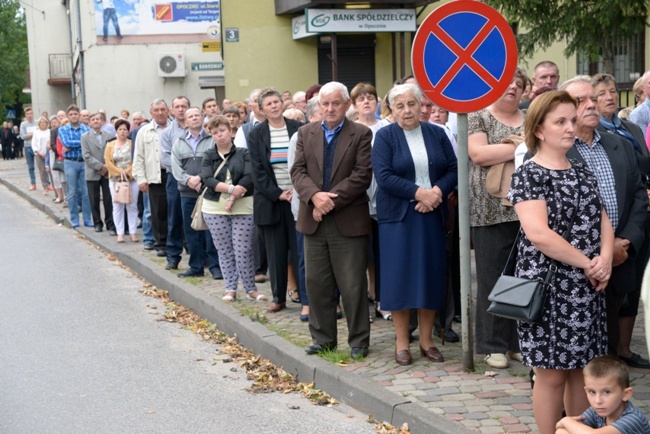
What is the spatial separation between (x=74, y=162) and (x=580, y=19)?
9178 mm

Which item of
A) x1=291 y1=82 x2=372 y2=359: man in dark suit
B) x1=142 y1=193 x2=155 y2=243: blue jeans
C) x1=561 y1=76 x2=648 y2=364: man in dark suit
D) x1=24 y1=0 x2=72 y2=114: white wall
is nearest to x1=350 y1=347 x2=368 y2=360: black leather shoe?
x1=291 y1=82 x2=372 y2=359: man in dark suit

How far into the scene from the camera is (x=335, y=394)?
724cm

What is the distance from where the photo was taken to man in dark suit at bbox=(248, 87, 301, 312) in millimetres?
9680

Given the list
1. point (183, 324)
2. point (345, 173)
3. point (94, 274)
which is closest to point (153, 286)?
point (94, 274)

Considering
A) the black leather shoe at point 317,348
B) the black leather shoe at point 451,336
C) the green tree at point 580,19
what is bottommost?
the black leather shoe at point 451,336

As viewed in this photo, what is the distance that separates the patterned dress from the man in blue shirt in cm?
1425

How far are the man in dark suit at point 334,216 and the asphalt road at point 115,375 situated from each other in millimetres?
809

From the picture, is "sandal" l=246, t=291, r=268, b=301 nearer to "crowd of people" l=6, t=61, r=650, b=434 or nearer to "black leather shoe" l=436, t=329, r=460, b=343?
"crowd of people" l=6, t=61, r=650, b=434

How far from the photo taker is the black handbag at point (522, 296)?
512 cm

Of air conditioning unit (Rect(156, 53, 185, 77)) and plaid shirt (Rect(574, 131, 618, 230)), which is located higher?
air conditioning unit (Rect(156, 53, 185, 77))

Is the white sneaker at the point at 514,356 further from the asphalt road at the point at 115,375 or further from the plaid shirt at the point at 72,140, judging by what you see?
the plaid shirt at the point at 72,140

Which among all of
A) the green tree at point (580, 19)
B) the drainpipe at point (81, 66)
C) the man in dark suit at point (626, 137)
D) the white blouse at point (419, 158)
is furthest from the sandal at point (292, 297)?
the drainpipe at point (81, 66)

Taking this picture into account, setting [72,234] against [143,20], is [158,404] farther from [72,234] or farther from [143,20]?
[143,20]

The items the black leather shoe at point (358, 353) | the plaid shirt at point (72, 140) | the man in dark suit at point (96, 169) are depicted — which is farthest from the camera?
the plaid shirt at point (72, 140)
